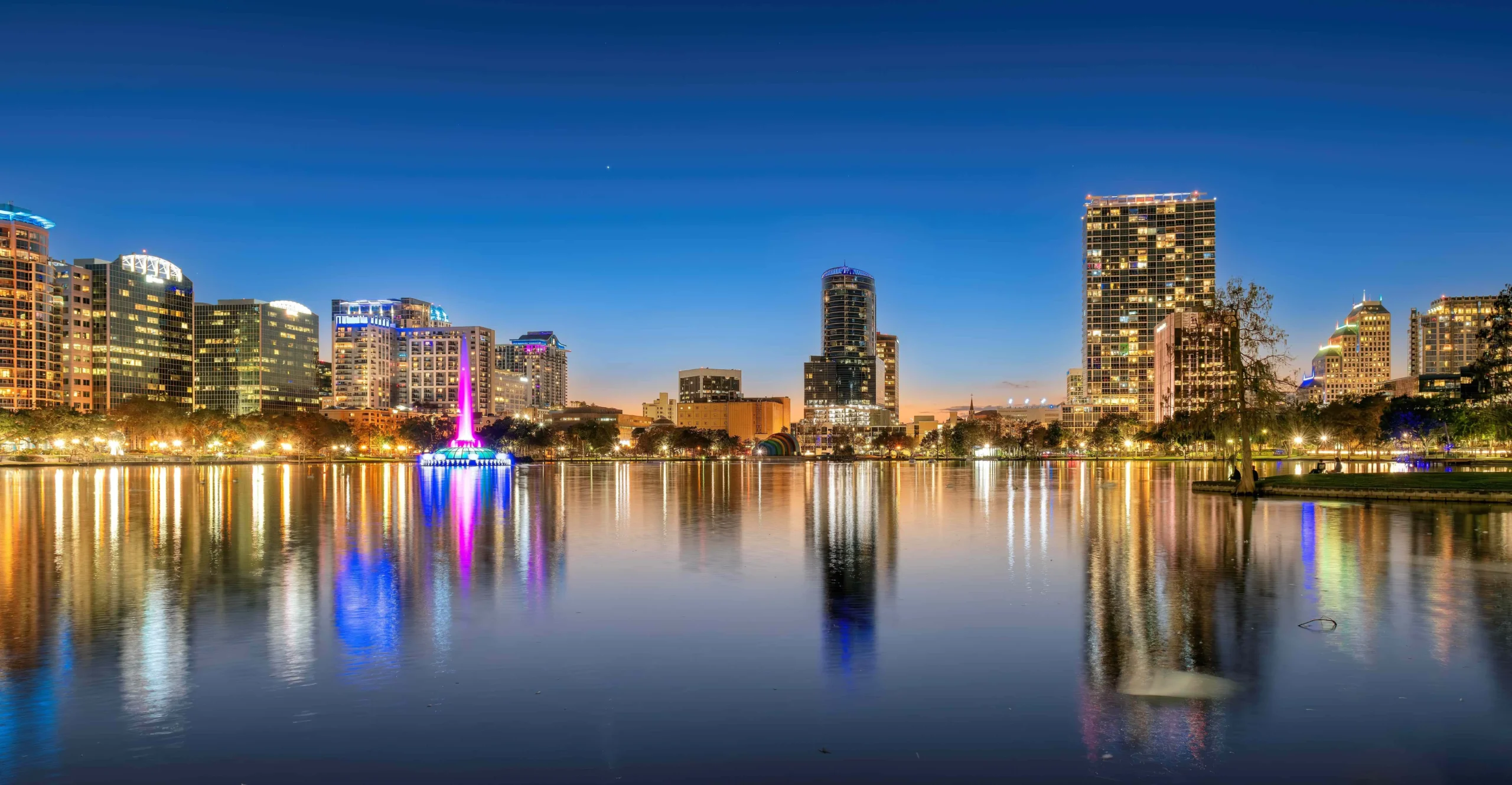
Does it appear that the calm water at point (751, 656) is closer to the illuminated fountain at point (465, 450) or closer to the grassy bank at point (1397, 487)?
the grassy bank at point (1397, 487)

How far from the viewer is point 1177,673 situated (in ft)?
45.5

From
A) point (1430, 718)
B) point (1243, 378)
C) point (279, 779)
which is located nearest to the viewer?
point (279, 779)

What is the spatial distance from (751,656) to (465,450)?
157118mm

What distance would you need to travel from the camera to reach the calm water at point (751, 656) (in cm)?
1049

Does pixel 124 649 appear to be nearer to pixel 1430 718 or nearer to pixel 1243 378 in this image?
pixel 1430 718

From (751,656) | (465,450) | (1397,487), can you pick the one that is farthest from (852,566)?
(465,450)

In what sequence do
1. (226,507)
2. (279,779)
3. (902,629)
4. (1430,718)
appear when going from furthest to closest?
(226,507)
(902,629)
(1430,718)
(279,779)

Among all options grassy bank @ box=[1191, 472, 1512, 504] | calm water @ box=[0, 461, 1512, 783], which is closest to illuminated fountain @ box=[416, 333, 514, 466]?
grassy bank @ box=[1191, 472, 1512, 504]

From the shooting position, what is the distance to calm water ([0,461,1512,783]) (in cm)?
1049

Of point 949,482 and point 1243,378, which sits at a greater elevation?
point 1243,378

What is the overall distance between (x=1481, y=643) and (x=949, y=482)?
7389cm

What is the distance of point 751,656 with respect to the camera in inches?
601

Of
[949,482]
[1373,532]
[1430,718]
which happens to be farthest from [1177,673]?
[949,482]

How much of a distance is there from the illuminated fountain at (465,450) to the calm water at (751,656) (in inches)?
5042
